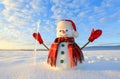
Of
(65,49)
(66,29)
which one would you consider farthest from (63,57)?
(66,29)

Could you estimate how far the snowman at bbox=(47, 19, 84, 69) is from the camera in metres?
3.03

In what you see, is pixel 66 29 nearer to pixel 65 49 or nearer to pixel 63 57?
pixel 65 49

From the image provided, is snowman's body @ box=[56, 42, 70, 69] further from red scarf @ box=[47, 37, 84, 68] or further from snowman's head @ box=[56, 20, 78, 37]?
snowman's head @ box=[56, 20, 78, 37]

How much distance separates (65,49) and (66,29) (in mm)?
354

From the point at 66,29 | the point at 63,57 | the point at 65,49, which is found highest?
the point at 66,29

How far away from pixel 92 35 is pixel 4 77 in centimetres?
162

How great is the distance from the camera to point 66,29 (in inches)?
125

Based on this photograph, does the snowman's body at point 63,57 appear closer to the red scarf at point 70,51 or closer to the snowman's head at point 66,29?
the red scarf at point 70,51

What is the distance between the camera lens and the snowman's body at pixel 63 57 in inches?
119

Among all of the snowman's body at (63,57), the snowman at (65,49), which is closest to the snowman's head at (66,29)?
the snowman at (65,49)

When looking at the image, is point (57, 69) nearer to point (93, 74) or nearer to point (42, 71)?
point (42, 71)

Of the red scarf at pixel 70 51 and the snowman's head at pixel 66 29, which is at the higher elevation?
the snowman's head at pixel 66 29

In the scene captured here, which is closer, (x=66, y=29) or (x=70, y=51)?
(x=70, y=51)

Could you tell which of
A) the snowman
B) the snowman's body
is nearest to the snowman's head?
the snowman
